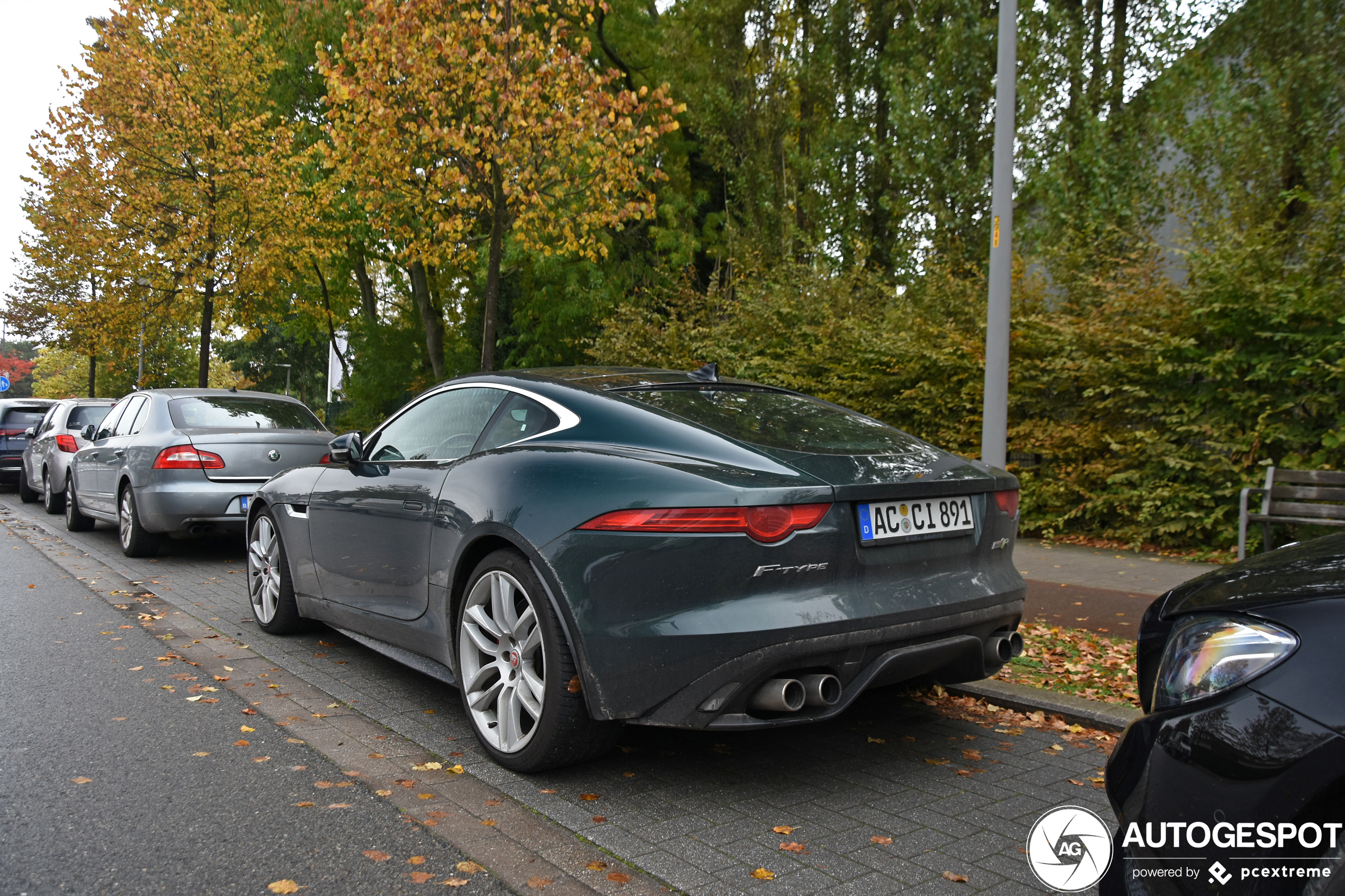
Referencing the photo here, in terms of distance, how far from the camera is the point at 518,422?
4.14 meters

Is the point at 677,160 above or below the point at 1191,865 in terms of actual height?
above

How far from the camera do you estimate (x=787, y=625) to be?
10.3ft

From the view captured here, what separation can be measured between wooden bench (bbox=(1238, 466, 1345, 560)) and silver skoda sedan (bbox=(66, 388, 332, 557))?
749cm

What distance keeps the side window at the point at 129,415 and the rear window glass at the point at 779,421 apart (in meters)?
7.68

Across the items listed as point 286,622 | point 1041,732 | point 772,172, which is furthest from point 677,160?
point 1041,732

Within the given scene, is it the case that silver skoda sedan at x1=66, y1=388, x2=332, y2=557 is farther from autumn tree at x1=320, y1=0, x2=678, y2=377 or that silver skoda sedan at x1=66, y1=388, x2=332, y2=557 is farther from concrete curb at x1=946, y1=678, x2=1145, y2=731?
concrete curb at x1=946, y1=678, x2=1145, y2=731

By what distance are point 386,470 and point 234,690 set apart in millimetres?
1297

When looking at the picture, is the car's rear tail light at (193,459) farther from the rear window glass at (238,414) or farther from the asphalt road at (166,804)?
the asphalt road at (166,804)

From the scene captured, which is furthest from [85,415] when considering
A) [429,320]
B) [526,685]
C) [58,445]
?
[526,685]

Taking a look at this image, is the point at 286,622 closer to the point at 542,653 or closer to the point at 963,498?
the point at 542,653

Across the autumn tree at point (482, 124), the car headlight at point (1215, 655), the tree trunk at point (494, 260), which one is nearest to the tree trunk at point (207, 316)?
the autumn tree at point (482, 124)

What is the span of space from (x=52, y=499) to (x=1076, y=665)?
13797mm

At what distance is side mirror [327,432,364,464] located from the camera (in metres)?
5.10

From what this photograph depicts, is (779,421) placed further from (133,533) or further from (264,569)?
(133,533)
